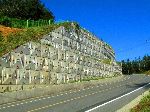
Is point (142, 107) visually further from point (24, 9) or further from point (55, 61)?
point (24, 9)

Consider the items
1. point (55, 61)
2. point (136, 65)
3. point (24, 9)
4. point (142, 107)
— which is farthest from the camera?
point (136, 65)

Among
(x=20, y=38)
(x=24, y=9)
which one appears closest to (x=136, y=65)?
(x=24, y=9)

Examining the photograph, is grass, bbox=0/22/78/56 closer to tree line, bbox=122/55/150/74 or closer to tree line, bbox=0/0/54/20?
tree line, bbox=0/0/54/20

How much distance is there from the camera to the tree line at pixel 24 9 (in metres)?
72.1

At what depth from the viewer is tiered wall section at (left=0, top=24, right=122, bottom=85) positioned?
3644 centimetres

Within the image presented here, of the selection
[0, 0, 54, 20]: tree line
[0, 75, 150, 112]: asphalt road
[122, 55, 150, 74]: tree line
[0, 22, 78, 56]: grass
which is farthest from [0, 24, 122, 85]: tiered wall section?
[122, 55, 150, 74]: tree line

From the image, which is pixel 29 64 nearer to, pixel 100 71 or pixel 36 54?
pixel 36 54

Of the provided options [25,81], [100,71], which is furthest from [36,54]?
[100,71]

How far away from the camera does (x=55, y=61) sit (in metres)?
47.5

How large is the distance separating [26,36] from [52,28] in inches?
330

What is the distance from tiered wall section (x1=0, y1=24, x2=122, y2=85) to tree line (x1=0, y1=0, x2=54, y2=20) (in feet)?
40.7

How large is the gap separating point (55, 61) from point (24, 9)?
2928 centimetres

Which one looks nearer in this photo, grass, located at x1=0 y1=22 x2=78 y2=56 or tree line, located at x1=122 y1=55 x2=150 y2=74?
grass, located at x1=0 y1=22 x2=78 y2=56

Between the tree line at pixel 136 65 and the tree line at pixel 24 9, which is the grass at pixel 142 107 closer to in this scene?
the tree line at pixel 24 9
